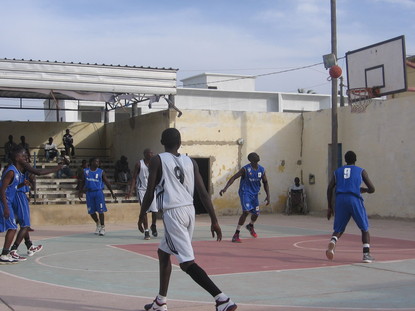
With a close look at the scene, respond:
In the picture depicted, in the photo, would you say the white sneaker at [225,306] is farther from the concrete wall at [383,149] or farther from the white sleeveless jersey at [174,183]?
the concrete wall at [383,149]

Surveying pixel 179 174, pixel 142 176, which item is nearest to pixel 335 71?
pixel 142 176

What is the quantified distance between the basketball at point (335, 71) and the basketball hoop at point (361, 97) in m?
0.66

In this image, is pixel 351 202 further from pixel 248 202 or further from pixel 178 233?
pixel 178 233

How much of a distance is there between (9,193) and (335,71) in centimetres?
1313

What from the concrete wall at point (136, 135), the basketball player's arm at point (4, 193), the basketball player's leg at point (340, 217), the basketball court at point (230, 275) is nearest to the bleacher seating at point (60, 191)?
the concrete wall at point (136, 135)

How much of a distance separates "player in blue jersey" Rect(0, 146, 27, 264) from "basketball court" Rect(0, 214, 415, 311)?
1.78 ft

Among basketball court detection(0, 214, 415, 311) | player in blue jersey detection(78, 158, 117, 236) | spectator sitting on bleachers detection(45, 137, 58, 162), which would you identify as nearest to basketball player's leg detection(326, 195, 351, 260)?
basketball court detection(0, 214, 415, 311)

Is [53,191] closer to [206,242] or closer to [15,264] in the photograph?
[206,242]

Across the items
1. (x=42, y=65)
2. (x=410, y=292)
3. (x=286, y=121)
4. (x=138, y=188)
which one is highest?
(x=42, y=65)

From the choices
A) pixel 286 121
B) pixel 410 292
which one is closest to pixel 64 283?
pixel 410 292

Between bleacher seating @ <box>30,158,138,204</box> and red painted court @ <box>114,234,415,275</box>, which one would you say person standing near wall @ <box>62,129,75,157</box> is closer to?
bleacher seating @ <box>30,158,138,204</box>

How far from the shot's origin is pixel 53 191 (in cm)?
2159

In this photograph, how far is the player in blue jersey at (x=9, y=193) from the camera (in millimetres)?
9547

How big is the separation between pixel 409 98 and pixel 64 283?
46.7ft
